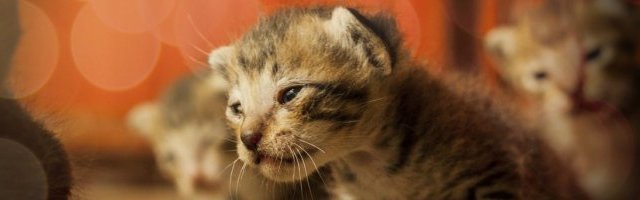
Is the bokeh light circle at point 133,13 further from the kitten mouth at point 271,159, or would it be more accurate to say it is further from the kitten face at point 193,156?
the kitten mouth at point 271,159

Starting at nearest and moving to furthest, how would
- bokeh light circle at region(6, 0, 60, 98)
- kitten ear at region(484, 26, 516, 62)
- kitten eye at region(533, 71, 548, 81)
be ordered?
bokeh light circle at region(6, 0, 60, 98)
kitten ear at region(484, 26, 516, 62)
kitten eye at region(533, 71, 548, 81)

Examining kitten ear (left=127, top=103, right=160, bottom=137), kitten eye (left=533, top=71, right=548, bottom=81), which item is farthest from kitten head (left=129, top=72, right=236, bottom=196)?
kitten eye (left=533, top=71, right=548, bottom=81)

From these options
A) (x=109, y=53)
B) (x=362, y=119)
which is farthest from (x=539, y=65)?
(x=109, y=53)

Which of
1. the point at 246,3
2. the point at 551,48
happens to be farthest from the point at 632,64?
the point at 246,3

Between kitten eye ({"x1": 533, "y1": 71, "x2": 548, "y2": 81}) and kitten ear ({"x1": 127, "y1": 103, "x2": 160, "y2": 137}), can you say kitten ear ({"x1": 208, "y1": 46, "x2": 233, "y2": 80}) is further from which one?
kitten eye ({"x1": 533, "y1": 71, "x2": 548, "y2": 81})

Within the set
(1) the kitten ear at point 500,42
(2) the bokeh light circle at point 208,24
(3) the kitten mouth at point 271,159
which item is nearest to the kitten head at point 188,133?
(2) the bokeh light circle at point 208,24

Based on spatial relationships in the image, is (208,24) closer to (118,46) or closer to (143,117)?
(118,46)
